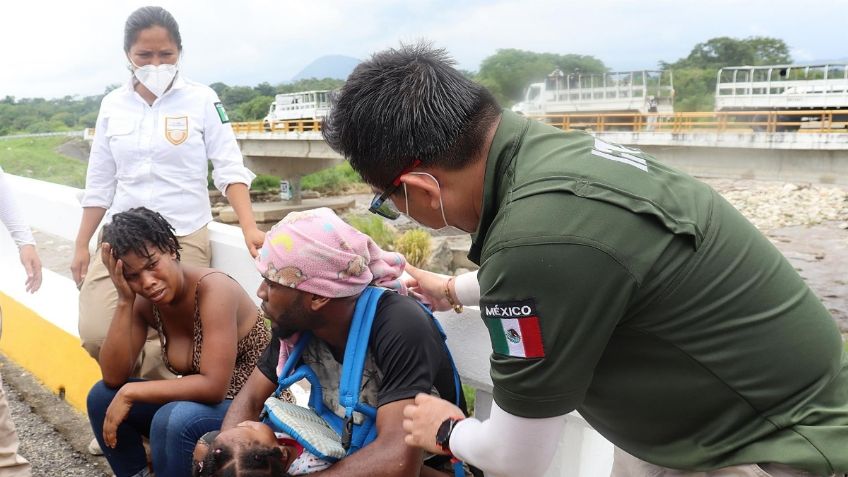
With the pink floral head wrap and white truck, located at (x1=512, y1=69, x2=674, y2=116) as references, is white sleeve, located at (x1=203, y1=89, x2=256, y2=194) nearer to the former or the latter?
the pink floral head wrap

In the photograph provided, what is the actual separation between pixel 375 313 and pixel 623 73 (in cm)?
2331

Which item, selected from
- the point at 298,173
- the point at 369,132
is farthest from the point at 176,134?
the point at 298,173

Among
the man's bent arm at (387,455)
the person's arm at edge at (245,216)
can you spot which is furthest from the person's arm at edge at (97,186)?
the man's bent arm at (387,455)

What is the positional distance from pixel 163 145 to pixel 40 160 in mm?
29474

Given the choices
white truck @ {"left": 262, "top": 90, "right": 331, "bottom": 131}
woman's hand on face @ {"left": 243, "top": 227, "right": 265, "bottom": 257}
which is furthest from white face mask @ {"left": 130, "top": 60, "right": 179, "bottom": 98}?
white truck @ {"left": 262, "top": 90, "right": 331, "bottom": 131}

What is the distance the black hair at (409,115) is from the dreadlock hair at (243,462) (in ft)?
3.07

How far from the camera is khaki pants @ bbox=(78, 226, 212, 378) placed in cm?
287

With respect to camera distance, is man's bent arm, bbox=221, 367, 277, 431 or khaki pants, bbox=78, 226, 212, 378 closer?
man's bent arm, bbox=221, 367, 277, 431

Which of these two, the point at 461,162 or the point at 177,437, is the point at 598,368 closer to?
the point at 461,162

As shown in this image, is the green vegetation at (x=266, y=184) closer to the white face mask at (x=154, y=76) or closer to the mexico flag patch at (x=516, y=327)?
the white face mask at (x=154, y=76)

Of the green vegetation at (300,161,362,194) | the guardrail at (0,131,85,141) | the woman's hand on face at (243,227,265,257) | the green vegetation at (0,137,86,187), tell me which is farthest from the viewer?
the green vegetation at (300,161,362,194)

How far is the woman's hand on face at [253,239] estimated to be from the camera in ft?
9.80

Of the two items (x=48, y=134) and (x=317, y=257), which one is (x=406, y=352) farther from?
(x=48, y=134)

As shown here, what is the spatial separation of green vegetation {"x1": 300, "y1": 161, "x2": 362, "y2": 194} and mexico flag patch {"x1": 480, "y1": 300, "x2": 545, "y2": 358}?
37.0 m
